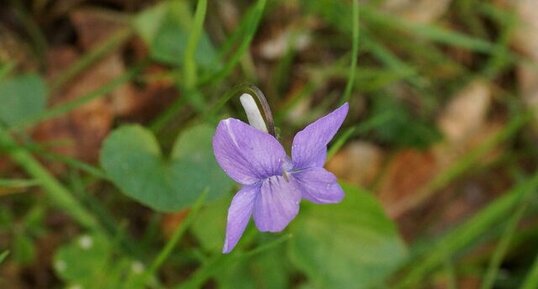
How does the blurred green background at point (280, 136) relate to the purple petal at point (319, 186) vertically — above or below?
below

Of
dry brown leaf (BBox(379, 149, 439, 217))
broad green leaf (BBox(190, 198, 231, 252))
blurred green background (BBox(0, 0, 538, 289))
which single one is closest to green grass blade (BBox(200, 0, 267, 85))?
blurred green background (BBox(0, 0, 538, 289))

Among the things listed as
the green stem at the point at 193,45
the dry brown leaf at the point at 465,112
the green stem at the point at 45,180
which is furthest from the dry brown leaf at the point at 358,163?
the green stem at the point at 45,180

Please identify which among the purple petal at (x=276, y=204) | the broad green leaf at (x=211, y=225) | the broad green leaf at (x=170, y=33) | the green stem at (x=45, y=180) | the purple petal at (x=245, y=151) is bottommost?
the broad green leaf at (x=211, y=225)

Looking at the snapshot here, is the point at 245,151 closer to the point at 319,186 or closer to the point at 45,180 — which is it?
the point at 319,186

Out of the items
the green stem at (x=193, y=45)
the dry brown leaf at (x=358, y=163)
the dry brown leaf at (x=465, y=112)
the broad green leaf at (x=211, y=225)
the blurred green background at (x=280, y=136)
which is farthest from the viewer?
the dry brown leaf at (x=465, y=112)

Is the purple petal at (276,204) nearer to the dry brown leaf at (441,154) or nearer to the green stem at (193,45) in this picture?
the green stem at (193,45)

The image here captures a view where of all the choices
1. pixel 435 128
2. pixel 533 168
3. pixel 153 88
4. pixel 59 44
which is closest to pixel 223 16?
pixel 153 88
